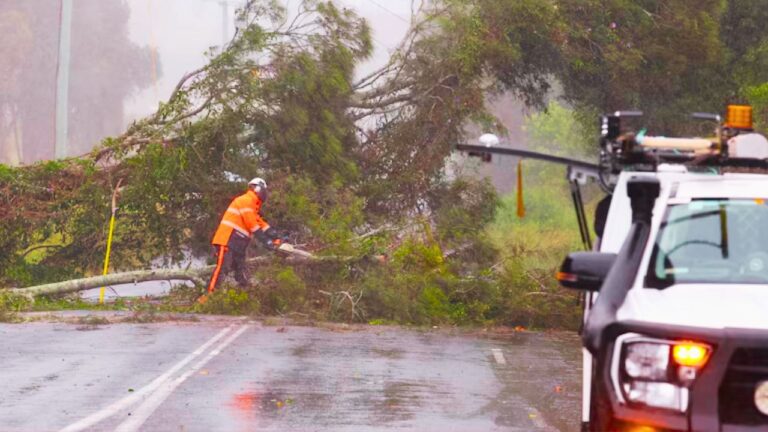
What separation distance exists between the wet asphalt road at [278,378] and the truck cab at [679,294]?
129 inches

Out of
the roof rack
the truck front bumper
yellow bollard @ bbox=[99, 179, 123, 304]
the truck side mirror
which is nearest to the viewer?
the truck front bumper

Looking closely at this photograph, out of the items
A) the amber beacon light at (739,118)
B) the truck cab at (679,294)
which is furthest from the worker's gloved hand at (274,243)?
the amber beacon light at (739,118)

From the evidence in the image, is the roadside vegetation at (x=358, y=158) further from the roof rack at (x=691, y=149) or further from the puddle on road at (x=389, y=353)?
the roof rack at (x=691, y=149)

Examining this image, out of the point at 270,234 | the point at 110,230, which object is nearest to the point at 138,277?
the point at 110,230

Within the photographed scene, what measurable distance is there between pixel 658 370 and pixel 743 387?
0.35 metres

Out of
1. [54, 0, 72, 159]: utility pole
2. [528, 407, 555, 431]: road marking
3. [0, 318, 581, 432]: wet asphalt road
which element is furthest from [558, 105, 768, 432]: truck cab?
[54, 0, 72, 159]: utility pole

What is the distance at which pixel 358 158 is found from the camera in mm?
23766

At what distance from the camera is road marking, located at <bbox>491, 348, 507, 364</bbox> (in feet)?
49.0

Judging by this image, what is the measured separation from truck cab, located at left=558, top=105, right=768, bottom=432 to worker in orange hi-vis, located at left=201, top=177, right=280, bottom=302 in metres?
12.4

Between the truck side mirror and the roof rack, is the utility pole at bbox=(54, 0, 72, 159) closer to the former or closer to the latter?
the roof rack

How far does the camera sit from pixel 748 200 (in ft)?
23.9

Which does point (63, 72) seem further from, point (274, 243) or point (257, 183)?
point (274, 243)

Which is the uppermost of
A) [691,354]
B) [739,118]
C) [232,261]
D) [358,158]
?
[358,158]

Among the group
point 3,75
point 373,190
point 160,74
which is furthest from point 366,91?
point 160,74
